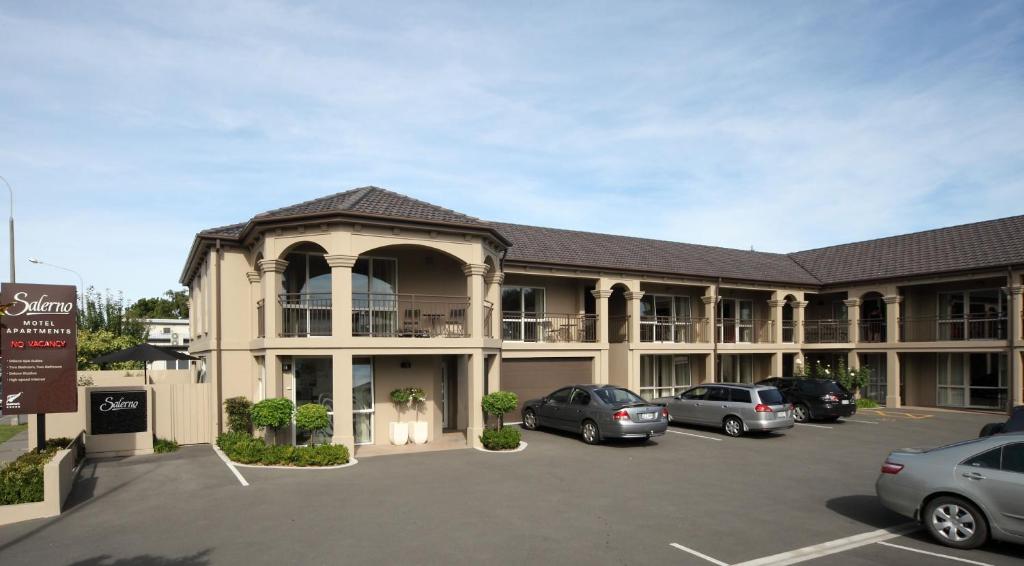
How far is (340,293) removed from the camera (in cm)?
1484

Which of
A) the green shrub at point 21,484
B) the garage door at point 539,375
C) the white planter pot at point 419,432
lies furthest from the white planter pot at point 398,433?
the green shrub at point 21,484

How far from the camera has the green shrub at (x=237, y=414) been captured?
16312 mm

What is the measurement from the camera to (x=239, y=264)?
17.4 m

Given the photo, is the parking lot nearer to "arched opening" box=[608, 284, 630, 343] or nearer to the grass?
"arched opening" box=[608, 284, 630, 343]

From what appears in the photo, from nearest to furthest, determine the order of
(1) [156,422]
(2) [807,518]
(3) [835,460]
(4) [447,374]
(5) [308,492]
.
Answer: (2) [807,518]
(5) [308,492]
(3) [835,460]
(1) [156,422]
(4) [447,374]

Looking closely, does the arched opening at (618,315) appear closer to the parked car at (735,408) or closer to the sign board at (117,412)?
the parked car at (735,408)

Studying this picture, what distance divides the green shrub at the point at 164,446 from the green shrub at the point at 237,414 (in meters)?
1.31

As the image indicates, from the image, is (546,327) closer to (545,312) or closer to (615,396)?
(545,312)

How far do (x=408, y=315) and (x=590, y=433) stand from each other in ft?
19.1

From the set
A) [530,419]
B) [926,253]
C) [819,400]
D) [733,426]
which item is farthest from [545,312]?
[926,253]

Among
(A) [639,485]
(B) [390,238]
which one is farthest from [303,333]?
(A) [639,485]

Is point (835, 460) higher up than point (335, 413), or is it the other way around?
point (335, 413)

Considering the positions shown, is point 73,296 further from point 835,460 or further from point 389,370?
point 835,460

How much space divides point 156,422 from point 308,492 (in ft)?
23.4
